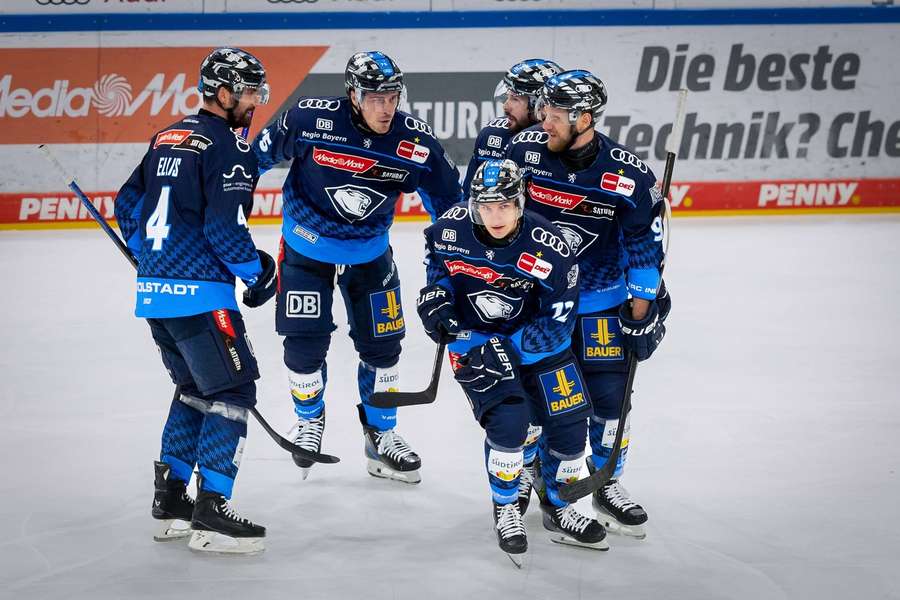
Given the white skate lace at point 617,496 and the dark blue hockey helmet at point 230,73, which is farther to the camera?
the white skate lace at point 617,496

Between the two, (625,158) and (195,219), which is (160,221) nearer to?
(195,219)

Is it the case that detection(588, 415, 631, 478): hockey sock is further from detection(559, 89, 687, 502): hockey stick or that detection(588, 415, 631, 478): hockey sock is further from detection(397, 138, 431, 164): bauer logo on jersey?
detection(397, 138, 431, 164): bauer logo on jersey

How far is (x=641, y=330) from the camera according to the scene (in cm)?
450

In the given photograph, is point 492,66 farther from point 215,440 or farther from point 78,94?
point 215,440

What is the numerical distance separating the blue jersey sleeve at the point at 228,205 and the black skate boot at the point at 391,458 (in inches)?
52.5

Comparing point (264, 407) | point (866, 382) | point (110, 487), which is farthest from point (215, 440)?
point (866, 382)

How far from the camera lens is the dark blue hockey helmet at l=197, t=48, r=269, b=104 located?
13.9 ft

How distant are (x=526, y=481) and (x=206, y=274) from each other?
160 cm

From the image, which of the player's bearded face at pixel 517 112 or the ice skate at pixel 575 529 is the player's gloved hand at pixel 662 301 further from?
the player's bearded face at pixel 517 112

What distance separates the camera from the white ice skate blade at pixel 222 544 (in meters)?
4.30

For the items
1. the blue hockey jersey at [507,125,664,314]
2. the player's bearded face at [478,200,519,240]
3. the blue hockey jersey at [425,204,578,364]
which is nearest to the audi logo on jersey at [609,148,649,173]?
the blue hockey jersey at [507,125,664,314]

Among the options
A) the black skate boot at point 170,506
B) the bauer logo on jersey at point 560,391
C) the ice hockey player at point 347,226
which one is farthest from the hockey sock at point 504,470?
the black skate boot at point 170,506

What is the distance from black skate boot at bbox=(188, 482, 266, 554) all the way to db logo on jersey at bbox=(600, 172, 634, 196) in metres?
1.93

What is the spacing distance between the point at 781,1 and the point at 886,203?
2.32 m
